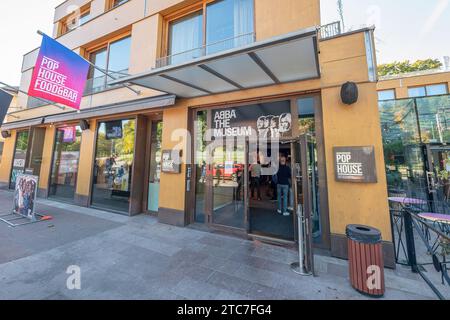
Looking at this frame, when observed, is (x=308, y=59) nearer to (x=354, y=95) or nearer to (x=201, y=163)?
(x=354, y=95)

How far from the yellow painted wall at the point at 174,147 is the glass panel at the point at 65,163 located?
502 centimetres

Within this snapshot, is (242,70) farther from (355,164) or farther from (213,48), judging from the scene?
(355,164)

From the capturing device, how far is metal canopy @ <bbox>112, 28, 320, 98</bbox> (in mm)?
3100

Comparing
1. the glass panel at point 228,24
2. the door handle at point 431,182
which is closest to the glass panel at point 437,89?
the door handle at point 431,182

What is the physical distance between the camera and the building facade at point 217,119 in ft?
12.4

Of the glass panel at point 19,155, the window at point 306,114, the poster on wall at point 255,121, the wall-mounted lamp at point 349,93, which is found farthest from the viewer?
the glass panel at point 19,155

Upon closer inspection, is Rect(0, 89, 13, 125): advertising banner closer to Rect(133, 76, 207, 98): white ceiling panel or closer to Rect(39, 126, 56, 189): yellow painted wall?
Rect(39, 126, 56, 189): yellow painted wall

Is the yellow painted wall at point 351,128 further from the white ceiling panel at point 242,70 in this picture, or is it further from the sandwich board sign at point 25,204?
the sandwich board sign at point 25,204

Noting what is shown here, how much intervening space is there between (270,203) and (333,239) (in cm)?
397

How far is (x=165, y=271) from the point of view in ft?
10.6

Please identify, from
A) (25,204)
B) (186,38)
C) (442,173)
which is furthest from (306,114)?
(25,204)

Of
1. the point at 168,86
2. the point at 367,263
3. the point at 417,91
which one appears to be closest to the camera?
the point at 367,263

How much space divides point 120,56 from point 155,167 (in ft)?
16.1

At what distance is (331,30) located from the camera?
14.1 feet
